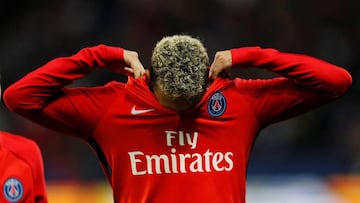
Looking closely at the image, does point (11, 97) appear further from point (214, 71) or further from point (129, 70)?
point (214, 71)

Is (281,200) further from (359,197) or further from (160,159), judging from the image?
(160,159)

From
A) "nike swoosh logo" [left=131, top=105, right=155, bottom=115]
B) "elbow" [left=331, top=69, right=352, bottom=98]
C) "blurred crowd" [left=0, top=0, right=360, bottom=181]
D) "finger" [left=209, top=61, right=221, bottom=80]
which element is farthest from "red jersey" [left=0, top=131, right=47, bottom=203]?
"blurred crowd" [left=0, top=0, right=360, bottom=181]

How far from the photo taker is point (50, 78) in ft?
7.95

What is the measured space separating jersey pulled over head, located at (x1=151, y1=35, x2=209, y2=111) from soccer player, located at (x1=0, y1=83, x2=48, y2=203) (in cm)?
45

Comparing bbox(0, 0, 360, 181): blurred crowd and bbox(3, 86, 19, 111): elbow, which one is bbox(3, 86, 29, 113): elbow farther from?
bbox(0, 0, 360, 181): blurred crowd

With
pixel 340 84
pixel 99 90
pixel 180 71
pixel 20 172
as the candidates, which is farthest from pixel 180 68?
pixel 20 172

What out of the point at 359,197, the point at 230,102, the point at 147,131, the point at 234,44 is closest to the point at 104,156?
the point at 147,131

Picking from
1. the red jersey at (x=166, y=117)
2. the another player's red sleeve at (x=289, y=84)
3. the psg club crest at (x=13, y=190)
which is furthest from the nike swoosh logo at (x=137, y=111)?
the psg club crest at (x=13, y=190)

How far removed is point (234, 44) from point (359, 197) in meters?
1.68

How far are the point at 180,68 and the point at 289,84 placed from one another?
1.11ft

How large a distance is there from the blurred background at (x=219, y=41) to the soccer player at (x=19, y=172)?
7.86 ft

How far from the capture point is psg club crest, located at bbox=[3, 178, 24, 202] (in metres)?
2.50

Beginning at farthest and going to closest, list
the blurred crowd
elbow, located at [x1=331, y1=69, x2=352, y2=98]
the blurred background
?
the blurred crowd < the blurred background < elbow, located at [x1=331, y1=69, x2=352, y2=98]

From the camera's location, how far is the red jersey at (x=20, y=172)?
2.50 m
